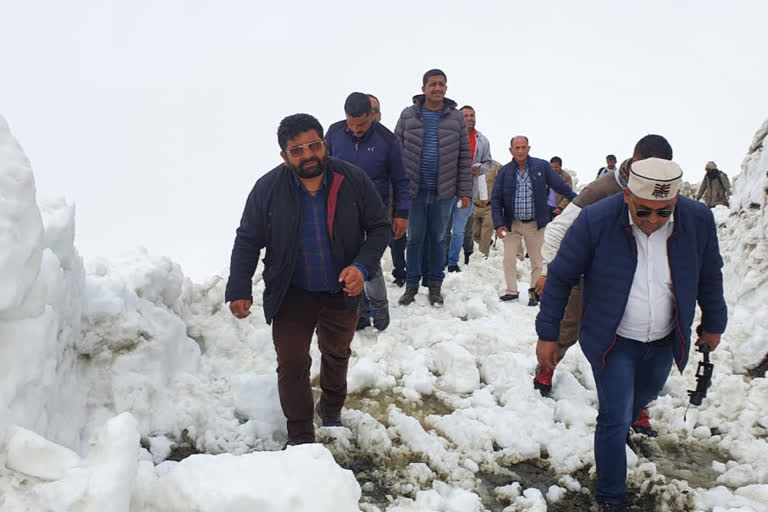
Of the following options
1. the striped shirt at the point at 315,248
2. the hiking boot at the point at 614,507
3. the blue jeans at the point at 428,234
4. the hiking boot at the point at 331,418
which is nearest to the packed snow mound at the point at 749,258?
the hiking boot at the point at 614,507

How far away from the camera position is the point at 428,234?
6.91 meters

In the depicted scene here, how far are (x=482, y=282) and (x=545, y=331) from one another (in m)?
4.87

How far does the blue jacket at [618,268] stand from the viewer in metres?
2.92

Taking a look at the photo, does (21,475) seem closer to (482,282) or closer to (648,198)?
(648,198)

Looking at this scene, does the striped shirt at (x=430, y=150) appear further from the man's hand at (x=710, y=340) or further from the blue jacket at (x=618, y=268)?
the man's hand at (x=710, y=340)

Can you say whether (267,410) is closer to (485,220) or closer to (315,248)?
(315,248)

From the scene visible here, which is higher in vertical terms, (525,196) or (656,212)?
(656,212)

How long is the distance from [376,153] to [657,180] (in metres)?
3.26

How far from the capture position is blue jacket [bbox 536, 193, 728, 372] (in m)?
2.92

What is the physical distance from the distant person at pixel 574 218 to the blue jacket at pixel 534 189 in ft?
8.13

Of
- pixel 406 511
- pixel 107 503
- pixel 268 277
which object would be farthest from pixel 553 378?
pixel 107 503

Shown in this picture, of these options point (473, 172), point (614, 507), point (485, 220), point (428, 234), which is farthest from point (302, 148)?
point (485, 220)

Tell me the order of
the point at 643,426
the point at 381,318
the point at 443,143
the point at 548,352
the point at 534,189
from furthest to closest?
the point at 534,189
the point at 443,143
the point at 381,318
the point at 643,426
the point at 548,352

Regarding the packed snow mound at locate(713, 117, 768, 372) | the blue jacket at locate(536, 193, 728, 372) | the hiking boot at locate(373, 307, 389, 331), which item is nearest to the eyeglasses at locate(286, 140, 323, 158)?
the blue jacket at locate(536, 193, 728, 372)
